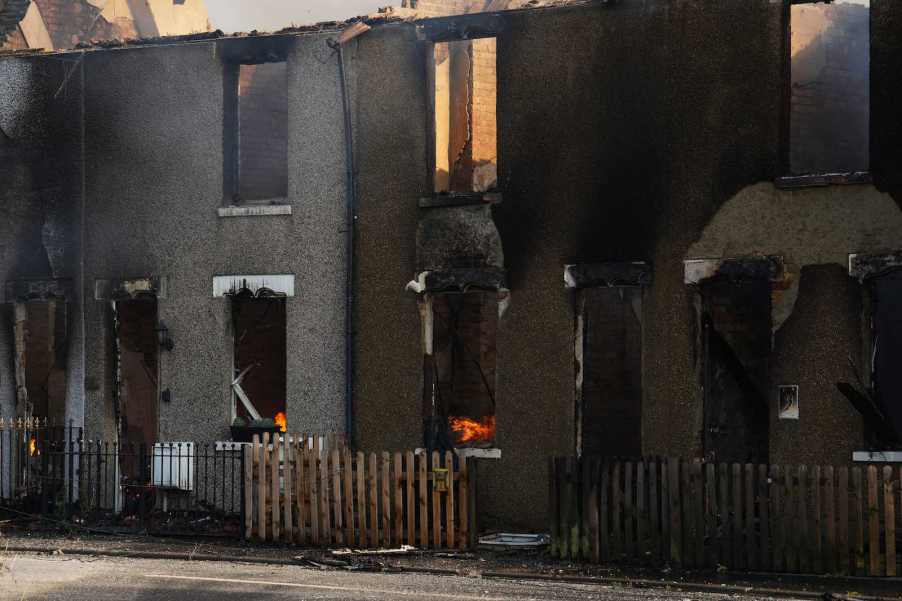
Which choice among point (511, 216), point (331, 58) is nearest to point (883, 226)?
point (511, 216)

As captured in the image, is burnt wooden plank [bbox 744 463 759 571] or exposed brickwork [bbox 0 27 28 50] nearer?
burnt wooden plank [bbox 744 463 759 571]

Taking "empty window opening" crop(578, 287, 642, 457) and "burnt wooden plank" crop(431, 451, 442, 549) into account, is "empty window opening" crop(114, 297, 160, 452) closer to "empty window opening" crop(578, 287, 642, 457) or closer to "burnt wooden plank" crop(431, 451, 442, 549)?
"burnt wooden plank" crop(431, 451, 442, 549)

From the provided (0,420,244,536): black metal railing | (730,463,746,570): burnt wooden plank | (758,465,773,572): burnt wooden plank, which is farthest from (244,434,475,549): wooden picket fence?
(758,465,773,572): burnt wooden plank

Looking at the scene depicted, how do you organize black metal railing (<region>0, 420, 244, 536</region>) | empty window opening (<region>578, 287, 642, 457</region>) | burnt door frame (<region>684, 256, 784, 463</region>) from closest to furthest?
burnt door frame (<region>684, 256, 784, 463</region>)
black metal railing (<region>0, 420, 244, 536</region>)
empty window opening (<region>578, 287, 642, 457</region>)

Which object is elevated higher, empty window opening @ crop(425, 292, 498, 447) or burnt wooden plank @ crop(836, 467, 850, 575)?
empty window opening @ crop(425, 292, 498, 447)

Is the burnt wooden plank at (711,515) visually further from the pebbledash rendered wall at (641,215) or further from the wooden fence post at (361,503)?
the wooden fence post at (361,503)

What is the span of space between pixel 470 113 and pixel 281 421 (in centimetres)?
639

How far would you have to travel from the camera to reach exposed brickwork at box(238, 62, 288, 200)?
23438mm

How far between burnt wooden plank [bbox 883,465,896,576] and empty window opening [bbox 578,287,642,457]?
826 centimetres

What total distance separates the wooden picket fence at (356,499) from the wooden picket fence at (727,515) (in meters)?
1.38

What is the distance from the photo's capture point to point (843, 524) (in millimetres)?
13023

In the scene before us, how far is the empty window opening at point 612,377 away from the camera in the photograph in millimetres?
21234

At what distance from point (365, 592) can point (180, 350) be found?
26.1 ft

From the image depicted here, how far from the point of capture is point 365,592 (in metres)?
11.9
